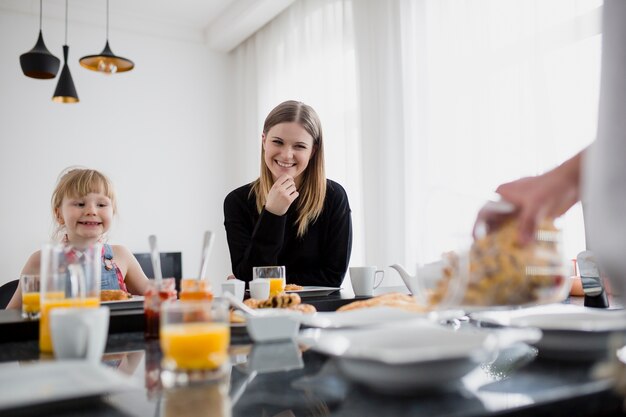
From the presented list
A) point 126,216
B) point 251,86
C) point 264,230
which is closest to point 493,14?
point 264,230

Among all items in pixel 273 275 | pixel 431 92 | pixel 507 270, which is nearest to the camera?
pixel 507 270

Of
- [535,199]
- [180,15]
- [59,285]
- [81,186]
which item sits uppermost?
[180,15]

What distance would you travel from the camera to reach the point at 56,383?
68cm

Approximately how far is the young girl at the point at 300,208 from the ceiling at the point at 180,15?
2658 mm

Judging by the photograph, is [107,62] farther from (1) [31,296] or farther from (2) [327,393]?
(2) [327,393]

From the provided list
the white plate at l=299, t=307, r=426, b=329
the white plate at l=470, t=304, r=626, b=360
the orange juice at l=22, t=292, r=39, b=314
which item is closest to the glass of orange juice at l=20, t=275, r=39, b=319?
the orange juice at l=22, t=292, r=39, b=314

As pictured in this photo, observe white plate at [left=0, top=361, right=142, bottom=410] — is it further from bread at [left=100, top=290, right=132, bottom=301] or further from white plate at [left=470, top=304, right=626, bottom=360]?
bread at [left=100, top=290, right=132, bottom=301]

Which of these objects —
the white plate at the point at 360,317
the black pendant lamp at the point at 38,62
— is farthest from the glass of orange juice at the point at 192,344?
the black pendant lamp at the point at 38,62

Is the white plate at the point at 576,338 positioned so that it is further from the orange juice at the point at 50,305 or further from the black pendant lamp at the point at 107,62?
the black pendant lamp at the point at 107,62

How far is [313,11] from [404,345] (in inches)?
163

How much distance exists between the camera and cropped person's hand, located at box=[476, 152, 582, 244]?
0.78 meters

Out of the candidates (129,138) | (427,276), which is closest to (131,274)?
(427,276)

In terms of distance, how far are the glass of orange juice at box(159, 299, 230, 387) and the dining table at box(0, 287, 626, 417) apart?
2 cm

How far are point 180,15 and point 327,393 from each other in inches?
199
